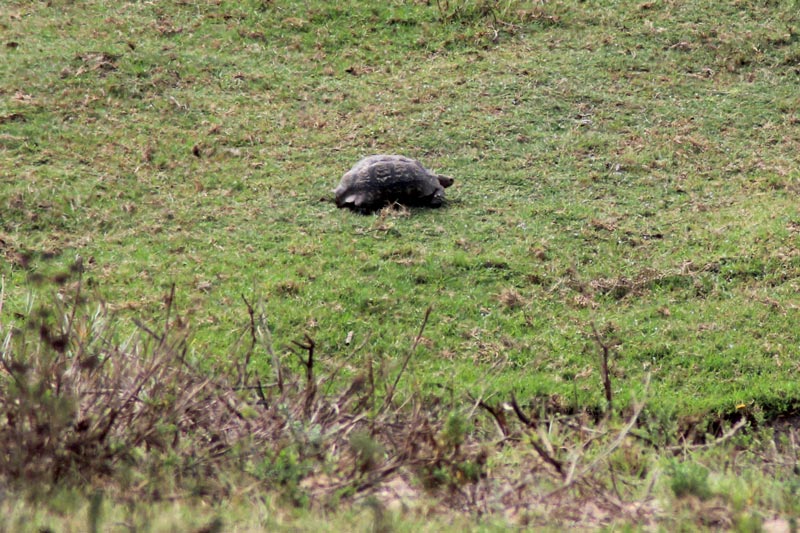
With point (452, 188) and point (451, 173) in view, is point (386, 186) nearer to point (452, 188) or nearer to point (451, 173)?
point (452, 188)

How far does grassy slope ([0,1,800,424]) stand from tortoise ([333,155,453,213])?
0.27 meters

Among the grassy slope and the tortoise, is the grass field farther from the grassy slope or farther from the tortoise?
the tortoise

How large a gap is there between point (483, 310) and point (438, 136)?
436 cm

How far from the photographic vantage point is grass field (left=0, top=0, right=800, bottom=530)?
6668mm

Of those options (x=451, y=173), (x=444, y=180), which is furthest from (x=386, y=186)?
(x=451, y=173)

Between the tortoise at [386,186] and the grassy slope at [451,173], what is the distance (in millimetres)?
265

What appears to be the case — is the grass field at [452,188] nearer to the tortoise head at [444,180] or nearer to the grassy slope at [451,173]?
the grassy slope at [451,173]

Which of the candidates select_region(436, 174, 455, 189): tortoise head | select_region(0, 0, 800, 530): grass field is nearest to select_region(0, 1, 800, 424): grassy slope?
select_region(0, 0, 800, 530): grass field

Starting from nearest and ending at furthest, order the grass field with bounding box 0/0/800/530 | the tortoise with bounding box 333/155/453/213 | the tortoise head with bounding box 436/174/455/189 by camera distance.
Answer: the grass field with bounding box 0/0/800/530 → the tortoise with bounding box 333/155/453/213 → the tortoise head with bounding box 436/174/455/189

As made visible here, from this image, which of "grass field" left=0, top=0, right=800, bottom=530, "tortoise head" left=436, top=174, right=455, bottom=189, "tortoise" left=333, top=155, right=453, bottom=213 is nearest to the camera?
"grass field" left=0, top=0, right=800, bottom=530

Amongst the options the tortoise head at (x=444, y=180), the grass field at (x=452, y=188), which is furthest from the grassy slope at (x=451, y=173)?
the tortoise head at (x=444, y=180)

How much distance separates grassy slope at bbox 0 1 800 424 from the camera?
6941 mm

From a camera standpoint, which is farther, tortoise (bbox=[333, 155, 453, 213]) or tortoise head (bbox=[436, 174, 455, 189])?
tortoise head (bbox=[436, 174, 455, 189])

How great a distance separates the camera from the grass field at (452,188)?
6.67 meters
